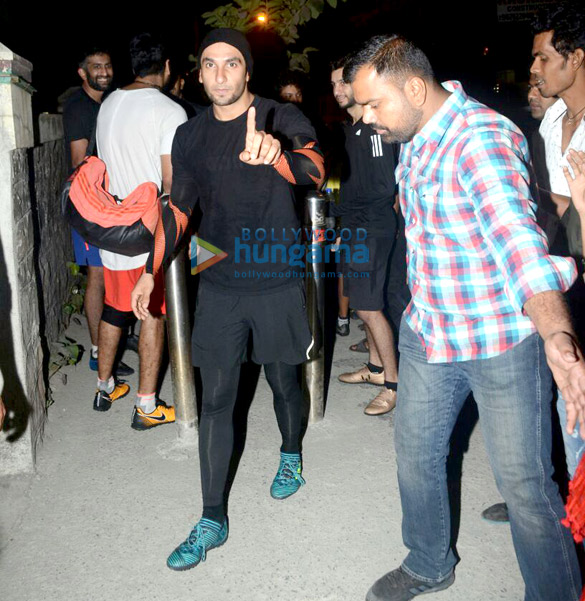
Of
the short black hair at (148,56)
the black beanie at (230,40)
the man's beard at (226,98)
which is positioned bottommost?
the man's beard at (226,98)

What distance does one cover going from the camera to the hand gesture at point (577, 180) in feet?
8.20

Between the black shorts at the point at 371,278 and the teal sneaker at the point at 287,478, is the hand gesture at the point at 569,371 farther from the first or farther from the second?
the black shorts at the point at 371,278

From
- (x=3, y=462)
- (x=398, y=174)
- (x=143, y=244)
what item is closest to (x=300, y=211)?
(x=143, y=244)

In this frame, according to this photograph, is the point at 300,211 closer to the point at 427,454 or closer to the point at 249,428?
the point at 249,428

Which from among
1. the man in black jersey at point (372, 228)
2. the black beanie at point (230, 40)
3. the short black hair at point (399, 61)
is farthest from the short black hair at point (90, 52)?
the short black hair at point (399, 61)

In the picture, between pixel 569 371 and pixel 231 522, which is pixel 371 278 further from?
pixel 569 371

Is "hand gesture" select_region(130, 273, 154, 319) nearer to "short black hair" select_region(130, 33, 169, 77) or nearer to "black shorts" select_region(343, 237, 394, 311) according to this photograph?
"black shorts" select_region(343, 237, 394, 311)

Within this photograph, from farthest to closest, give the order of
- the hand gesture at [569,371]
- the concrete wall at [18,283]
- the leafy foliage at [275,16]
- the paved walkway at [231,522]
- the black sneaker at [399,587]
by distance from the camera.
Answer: the leafy foliage at [275,16] → the concrete wall at [18,283] → the paved walkway at [231,522] → the black sneaker at [399,587] → the hand gesture at [569,371]

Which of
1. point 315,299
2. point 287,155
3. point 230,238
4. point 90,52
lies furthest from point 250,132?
point 90,52

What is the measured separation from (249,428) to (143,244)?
134 centimetres

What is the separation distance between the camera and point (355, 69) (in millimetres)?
2332

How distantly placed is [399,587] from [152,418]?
2043 millimetres

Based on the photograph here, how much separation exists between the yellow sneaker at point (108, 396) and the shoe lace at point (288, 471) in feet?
5.01

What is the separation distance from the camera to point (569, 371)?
1.64 m
